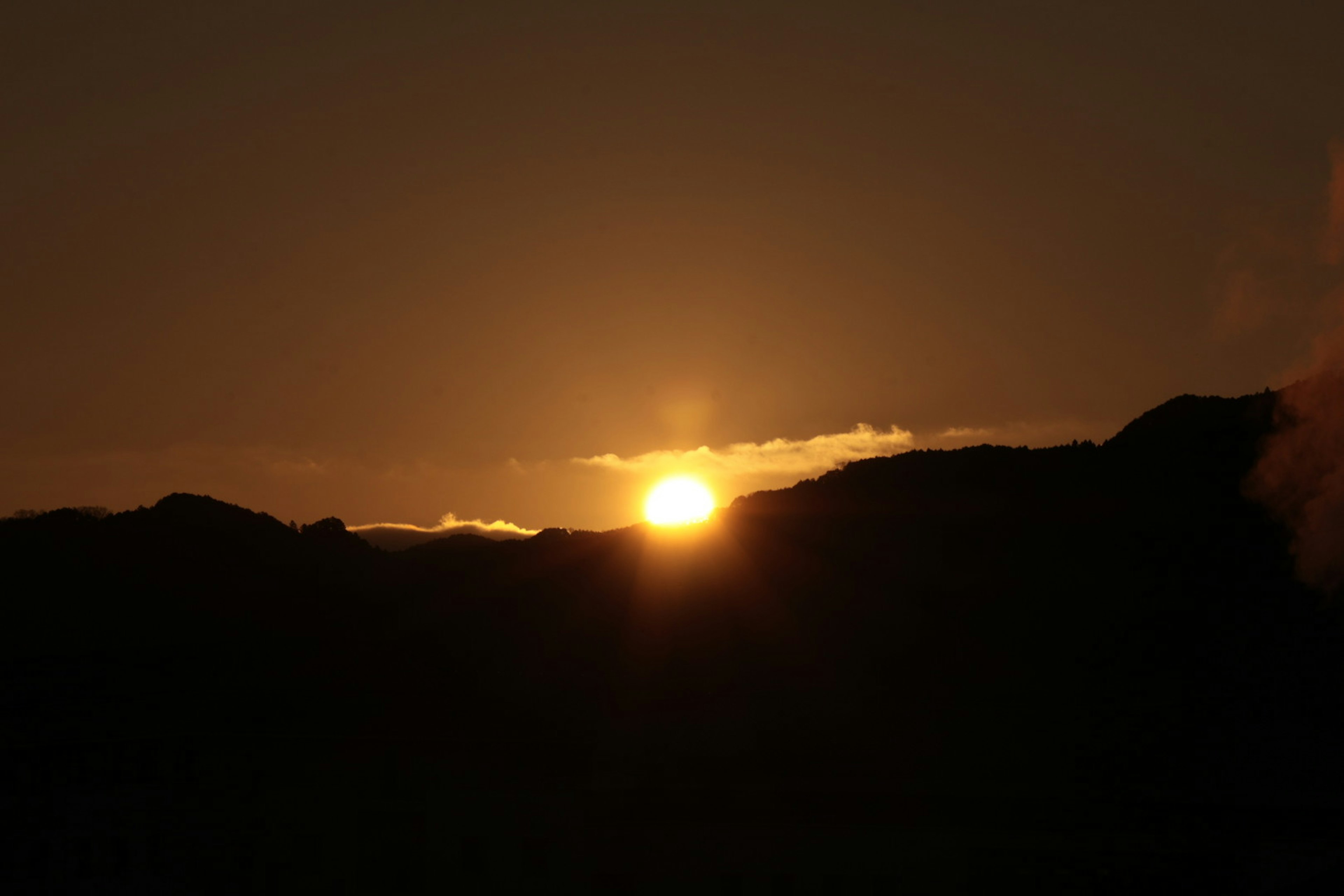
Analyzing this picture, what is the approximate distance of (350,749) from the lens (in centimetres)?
3431

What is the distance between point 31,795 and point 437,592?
19.5 m

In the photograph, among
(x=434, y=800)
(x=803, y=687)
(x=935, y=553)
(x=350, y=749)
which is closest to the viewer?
(x=434, y=800)

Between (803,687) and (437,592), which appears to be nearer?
(803,687)

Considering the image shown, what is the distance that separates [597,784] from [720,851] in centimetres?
720

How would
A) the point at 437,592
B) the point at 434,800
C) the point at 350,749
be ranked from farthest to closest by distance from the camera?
the point at 437,592, the point at 350,749, the point at 434,800

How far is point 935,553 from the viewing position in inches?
1709

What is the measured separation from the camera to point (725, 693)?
38812mm

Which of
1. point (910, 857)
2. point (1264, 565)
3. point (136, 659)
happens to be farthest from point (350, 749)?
point (1264, 565)

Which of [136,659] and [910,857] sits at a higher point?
[136,659]

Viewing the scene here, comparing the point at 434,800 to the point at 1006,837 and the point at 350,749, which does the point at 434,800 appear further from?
the point at 1006,837

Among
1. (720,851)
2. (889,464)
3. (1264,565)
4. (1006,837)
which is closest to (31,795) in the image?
(720,851)

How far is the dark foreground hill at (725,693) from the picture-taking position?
83.1 ft

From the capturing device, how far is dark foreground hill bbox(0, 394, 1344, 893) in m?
25.3

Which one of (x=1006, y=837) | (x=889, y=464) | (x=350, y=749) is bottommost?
(x=1006, y=837)
